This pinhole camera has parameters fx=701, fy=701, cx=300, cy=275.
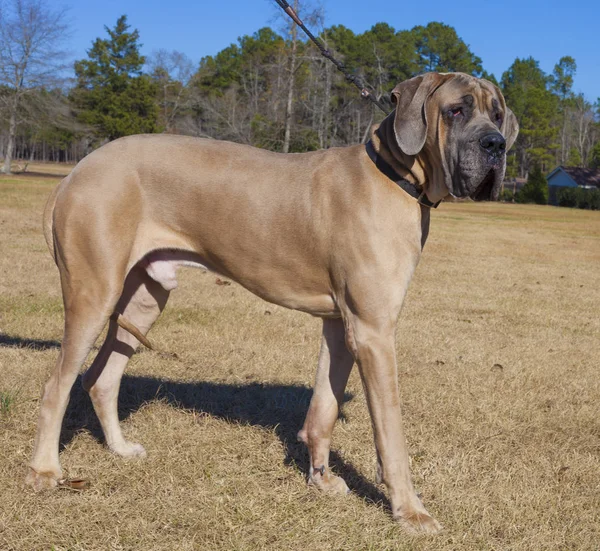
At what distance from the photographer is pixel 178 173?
3.65 metres

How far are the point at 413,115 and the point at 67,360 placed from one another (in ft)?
6.96

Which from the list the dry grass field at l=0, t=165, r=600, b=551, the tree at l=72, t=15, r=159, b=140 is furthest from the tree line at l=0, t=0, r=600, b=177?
the dry grass field at l=0, t=165, r=600, b=551

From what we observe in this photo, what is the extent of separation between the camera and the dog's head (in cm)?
318

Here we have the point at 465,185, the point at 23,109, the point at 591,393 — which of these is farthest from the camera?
the point at 23,109

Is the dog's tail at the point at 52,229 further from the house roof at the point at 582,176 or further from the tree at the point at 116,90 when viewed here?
the house roof at the point at 582,176

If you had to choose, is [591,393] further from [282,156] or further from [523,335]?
[282,156]

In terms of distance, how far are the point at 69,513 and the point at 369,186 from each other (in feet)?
6.95

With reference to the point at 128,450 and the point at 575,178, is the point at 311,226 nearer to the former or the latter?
the point at 128,450

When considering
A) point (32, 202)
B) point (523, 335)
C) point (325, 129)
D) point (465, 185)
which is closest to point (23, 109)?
point (325, 129)

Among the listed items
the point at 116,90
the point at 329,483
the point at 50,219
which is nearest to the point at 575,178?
the point at 116,90

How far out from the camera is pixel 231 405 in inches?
195

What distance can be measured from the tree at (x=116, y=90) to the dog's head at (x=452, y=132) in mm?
51036

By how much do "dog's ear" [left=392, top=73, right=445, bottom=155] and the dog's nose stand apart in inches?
11.7

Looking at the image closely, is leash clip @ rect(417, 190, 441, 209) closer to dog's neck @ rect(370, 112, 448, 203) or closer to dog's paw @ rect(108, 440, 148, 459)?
dog's neck @ rect(370, 112, 448, 203)
